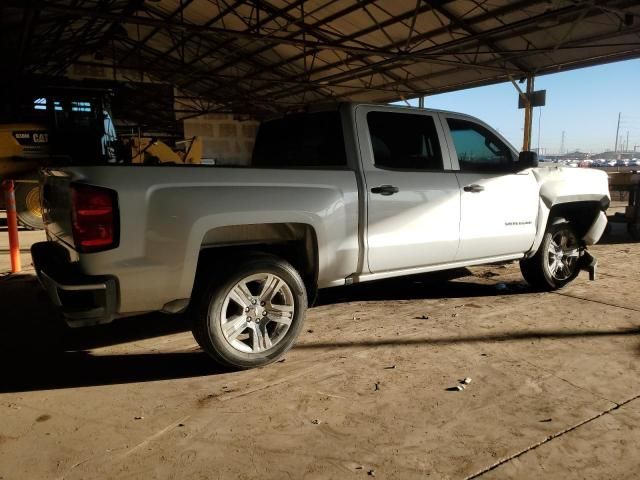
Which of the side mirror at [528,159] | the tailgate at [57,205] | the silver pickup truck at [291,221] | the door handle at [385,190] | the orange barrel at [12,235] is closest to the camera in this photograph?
the silver pickup truck at [291,221]

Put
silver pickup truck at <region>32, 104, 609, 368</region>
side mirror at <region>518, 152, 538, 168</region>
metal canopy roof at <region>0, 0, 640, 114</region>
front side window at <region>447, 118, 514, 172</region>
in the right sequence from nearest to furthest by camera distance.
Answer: silver pickup truck at <region>32, 104, 609, 368</region> → front side window at <region>447, 118, 514, 172</region> → side mirror at <region>518, 152, 538, 168</region> → metal canopy roof at <region>0, 0, 640, 114</region>

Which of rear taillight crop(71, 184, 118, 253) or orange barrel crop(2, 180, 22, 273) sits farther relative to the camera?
orange barrel crop(2, 180, 22, 273)

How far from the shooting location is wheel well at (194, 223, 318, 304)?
3.29m

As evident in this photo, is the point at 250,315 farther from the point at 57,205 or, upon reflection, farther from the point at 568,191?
the point at 568,191

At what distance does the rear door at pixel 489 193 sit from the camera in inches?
176

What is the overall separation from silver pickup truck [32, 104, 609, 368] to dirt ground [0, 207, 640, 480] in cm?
52

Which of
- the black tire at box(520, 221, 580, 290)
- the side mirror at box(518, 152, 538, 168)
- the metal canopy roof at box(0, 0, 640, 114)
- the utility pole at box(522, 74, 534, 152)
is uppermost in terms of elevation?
the metal canopy roof at box(0, 0, 640, 114)

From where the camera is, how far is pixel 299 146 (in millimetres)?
4387

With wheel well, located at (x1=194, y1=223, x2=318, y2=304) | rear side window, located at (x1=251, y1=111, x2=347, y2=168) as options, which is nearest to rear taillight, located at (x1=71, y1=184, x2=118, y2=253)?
wheel well, located at (x1=194, y1=223, x2=318, y2=304)

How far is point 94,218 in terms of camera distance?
9.04 feet

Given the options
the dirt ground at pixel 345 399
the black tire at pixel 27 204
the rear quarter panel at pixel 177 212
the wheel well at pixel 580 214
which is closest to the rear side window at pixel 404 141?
the rear quarter panel at pixel 177 212

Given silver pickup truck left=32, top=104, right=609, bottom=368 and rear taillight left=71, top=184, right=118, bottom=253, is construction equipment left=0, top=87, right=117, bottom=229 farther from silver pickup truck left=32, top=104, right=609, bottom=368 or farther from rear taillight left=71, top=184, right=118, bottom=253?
rear taillight left=71, top=184, right=118, bottom=253

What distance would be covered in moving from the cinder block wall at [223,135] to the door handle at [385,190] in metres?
29.2

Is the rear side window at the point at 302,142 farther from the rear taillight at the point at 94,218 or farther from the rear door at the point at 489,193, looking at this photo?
the rear taillight at the point at 94,218
